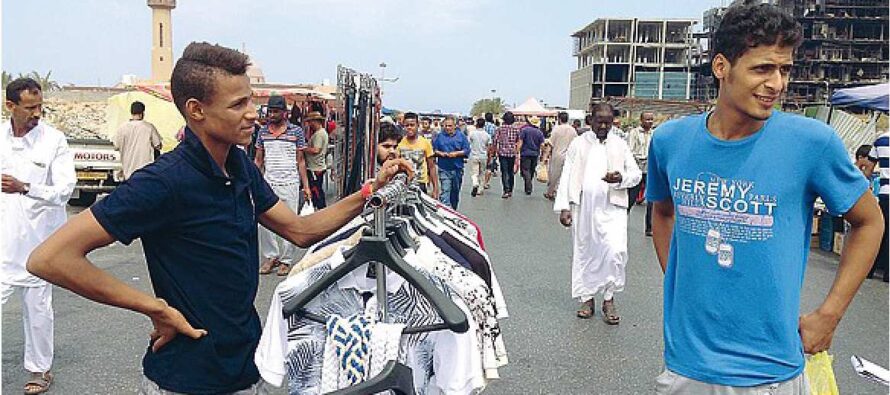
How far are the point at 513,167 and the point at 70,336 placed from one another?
39.0 feet

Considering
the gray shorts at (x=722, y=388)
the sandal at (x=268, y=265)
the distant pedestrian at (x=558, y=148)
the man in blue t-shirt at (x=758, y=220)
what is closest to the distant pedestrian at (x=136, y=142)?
the sandal at (x=268, y=265)

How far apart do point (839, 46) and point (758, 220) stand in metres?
80.8

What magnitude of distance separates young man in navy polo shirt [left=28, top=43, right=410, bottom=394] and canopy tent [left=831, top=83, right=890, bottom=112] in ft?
34.7

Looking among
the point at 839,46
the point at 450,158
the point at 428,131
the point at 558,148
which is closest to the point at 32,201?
the point at 450,158

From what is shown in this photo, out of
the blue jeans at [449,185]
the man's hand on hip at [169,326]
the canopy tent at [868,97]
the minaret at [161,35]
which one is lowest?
the blue jeans at [449,185]

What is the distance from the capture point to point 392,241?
2.62 m

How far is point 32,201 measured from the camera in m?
4.52

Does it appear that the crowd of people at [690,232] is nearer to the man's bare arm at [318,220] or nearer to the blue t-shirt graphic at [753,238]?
the blue t-shirt graphic at [753,238]

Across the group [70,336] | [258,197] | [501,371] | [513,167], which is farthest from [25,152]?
[513,167]

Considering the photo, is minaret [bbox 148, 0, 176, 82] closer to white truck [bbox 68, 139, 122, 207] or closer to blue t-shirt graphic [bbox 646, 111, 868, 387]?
white truck [bbox 68, 139, 122, 207]

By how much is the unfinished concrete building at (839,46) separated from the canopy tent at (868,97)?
6508 cm

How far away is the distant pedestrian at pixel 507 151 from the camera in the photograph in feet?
53.7

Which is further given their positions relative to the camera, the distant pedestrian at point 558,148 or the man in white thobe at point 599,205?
the distant pedestrian at point 558,148

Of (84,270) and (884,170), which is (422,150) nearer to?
(884,170)
